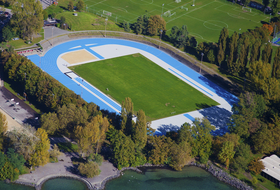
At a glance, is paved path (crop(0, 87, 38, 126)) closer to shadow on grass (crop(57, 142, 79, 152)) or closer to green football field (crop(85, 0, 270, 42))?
shadow on grass (crop(57, 142, 79, 152))

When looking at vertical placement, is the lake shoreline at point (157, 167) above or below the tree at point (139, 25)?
below

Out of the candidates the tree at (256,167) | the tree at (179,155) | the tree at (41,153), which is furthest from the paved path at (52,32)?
the tree at (256,167)

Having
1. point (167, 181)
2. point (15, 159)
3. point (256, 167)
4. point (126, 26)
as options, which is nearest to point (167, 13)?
point (126, 26)

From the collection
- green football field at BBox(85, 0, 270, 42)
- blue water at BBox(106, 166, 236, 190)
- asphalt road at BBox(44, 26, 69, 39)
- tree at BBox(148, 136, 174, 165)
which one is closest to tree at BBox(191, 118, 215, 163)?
blue water at BBox(106, 166, 236, 190)

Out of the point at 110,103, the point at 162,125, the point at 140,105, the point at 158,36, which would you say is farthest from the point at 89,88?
the point at 158,36

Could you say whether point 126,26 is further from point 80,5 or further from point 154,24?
point 80,5

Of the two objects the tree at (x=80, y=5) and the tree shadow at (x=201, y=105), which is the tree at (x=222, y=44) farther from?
the tree at (x=80, y=5)
